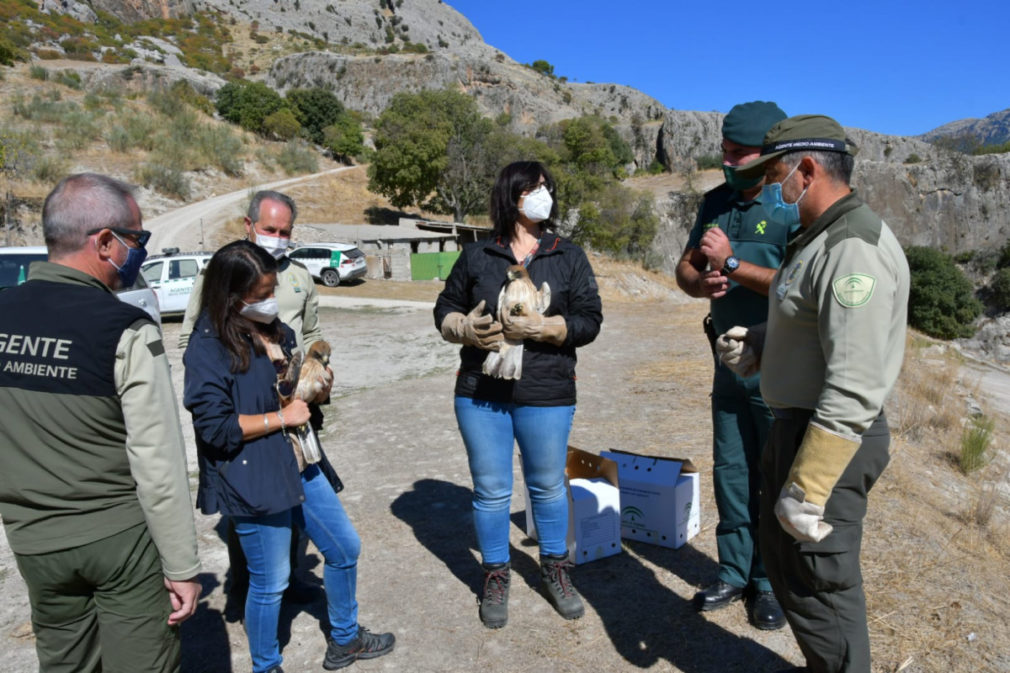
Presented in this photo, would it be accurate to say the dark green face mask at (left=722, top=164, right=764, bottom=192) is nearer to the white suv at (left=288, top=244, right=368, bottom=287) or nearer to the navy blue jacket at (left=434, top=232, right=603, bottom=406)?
the navy blue jacket at (left=434, top=232, right=603, bottom=406)

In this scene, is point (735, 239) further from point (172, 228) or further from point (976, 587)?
point (172, 228)

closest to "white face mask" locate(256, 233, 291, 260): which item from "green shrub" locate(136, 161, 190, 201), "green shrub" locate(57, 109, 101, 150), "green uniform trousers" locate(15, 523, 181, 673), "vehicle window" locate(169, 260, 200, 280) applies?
"green uniform trousers" locate(15, 523, 181, 673)

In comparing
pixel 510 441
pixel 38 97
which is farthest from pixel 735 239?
pixel 38 97

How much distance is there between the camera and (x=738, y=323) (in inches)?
115

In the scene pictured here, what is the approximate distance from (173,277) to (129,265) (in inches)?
602

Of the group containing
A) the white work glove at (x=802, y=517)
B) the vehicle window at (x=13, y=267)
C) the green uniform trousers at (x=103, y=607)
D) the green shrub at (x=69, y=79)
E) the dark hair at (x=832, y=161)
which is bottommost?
the green uniform trousers at (x=103, y=607)

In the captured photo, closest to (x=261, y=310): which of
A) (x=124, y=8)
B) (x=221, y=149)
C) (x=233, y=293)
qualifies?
(x=233, y=293)

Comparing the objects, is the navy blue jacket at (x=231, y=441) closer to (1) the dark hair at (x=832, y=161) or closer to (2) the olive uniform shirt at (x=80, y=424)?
(2) the olive uniform shirt at (x=80, y=424)

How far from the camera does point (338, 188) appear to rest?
3922 centimetres

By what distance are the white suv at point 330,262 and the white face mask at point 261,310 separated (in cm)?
1986

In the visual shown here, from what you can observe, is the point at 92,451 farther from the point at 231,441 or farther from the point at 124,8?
the point at 124,8

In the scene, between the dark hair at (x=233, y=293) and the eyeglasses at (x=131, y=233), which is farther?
the dark hair at (x=233, y=293)

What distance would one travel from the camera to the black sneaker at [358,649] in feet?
9.05

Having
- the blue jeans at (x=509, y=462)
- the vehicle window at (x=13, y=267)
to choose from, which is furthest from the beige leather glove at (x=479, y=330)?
the vehicle window at (x=13, y=267)
